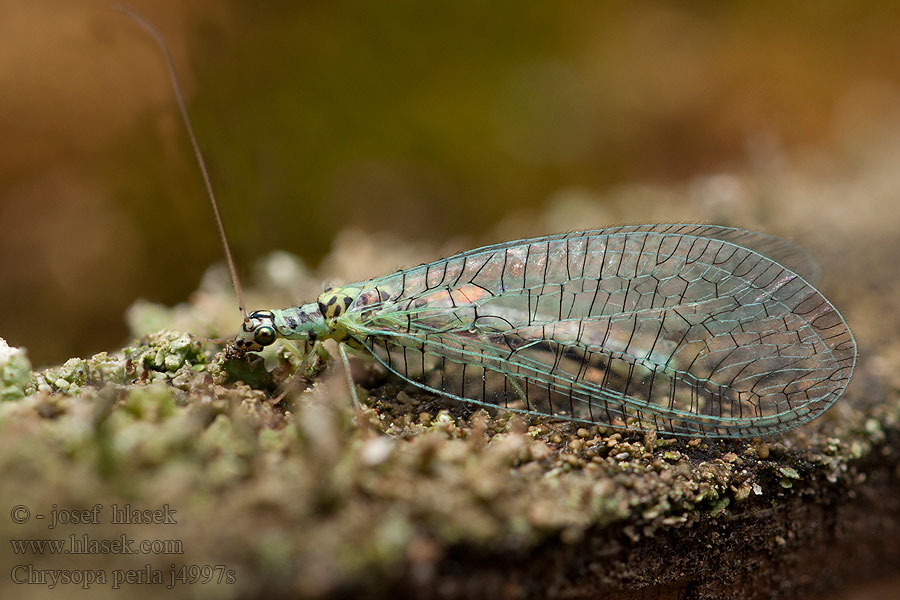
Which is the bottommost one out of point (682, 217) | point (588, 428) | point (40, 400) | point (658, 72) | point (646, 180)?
point (588, 428)

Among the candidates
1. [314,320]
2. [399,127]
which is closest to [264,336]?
[314,320]

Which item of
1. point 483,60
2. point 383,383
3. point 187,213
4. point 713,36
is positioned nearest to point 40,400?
point 383,383

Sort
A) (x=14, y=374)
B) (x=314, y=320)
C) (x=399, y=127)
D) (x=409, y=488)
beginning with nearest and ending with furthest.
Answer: (x=409, y=488)
(x=14, y=374)
(x=314, y=320)
(x=399, y=127)

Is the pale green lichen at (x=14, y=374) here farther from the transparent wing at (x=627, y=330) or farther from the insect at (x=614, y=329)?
the transparent wing at (x=627, y=330)

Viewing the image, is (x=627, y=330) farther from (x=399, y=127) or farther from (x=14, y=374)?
(x=399, y=127)

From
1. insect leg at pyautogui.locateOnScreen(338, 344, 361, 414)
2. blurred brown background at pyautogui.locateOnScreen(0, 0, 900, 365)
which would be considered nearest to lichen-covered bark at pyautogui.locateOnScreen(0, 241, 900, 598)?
insect leg at pyautogui.locateOnScreen(338, 344, 361, 414)

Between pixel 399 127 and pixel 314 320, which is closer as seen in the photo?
pixel 314 320

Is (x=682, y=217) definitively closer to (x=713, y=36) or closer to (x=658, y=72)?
(x=658, y=72)
